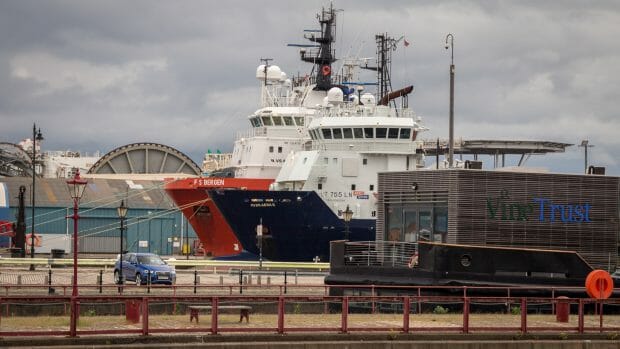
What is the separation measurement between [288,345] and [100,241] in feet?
206

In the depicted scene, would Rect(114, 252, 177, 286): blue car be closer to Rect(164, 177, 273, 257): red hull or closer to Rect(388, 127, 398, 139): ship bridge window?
Rect(164, 177, 273, 257): red hull

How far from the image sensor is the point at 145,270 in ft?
142

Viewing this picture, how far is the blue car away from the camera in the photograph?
140 ft

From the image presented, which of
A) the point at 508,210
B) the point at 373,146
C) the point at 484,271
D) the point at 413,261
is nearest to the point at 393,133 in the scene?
the point at 373,146

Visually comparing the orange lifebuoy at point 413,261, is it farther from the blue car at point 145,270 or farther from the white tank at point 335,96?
the white tank at point 335,96

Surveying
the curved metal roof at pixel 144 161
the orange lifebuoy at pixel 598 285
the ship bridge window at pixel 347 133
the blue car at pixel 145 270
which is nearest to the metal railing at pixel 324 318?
the orange lifebuoy at pixel 598 285

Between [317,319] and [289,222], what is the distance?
3460 centimetres

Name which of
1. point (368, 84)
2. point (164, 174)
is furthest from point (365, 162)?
point (164, 174)

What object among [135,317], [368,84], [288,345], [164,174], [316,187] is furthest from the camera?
[164,174]

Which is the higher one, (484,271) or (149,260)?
(484,271)

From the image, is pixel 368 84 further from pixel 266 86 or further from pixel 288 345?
pixel 288 345

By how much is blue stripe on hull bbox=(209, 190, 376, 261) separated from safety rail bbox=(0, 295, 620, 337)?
29.2m

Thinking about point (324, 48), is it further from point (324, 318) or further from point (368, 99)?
point (324, 318)

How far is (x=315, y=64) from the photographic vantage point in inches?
2908
